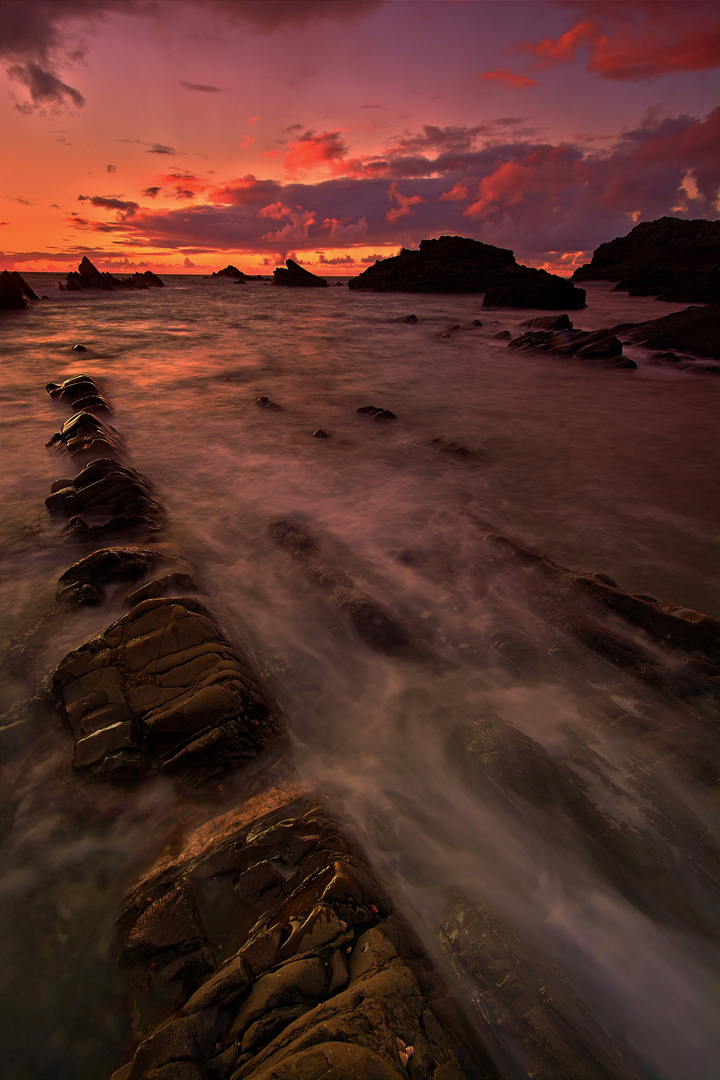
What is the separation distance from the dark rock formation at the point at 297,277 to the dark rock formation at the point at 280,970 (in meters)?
78.0

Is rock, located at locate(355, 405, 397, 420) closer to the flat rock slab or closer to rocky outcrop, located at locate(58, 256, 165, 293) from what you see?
the flat rock slab

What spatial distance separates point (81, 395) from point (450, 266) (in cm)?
5155

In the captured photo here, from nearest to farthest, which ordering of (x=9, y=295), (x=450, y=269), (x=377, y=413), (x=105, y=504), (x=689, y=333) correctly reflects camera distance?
1. (x=105, y=504)
2. (x=377, y=413)
3. (x=689, y=333)
4. (x=9, y=295)
5. (x=450, y=269)

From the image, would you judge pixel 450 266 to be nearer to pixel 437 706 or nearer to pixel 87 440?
pixel 87 440

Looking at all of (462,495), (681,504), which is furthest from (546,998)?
(681,504)

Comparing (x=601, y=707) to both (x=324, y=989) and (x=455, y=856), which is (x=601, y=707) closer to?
(x=455, y=856)

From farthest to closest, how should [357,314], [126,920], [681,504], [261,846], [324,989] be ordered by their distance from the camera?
1. [357,314]
2. [681,504]
3. [261,846]
4. [126,920]
5. [324,989]

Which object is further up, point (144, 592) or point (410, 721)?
point (144, 592)

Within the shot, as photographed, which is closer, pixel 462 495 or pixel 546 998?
pixel 546 998

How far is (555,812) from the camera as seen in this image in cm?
284

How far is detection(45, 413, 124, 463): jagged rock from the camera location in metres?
7.60

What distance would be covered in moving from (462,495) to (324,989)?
18.8 feet

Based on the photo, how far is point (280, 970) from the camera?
1847mm

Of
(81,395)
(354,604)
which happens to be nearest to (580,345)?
(81,395)
